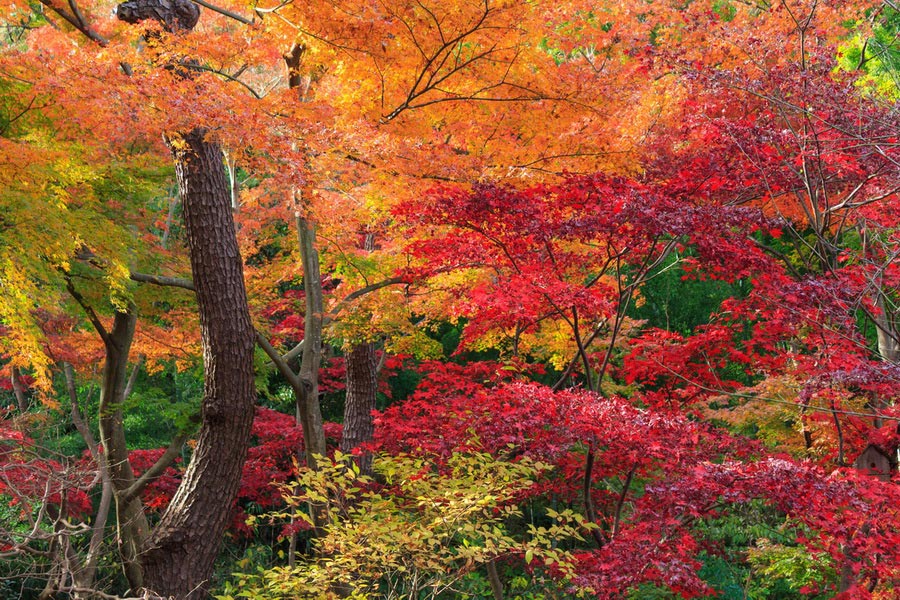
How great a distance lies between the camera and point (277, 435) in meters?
9.65

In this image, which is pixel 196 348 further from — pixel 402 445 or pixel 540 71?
pixel 540 71

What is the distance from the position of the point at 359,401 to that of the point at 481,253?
3885mm

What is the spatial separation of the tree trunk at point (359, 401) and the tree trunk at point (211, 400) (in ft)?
9.74

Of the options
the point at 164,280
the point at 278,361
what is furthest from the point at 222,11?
the point at 278,361

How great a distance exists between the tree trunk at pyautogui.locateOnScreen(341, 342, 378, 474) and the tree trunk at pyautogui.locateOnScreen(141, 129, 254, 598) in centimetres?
297

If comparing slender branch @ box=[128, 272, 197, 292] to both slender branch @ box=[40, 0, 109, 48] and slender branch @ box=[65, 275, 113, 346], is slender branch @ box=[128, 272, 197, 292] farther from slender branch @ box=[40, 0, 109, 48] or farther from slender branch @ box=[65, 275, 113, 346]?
slender branch @ box=[40, 0, 109, 48]

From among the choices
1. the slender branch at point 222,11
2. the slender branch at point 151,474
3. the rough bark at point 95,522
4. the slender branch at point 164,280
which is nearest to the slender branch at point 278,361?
the slender branch at point 164,280

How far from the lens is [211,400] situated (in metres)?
5.68

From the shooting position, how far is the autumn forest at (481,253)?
4.30 meters

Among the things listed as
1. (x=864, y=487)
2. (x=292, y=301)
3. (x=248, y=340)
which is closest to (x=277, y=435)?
(x=292, y=301)

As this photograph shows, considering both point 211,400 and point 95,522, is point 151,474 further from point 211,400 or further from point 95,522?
point 211,400

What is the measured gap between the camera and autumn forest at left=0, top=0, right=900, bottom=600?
4305 millimetres

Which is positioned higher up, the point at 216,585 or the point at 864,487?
the point at 864,487

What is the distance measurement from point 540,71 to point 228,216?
2.66m
